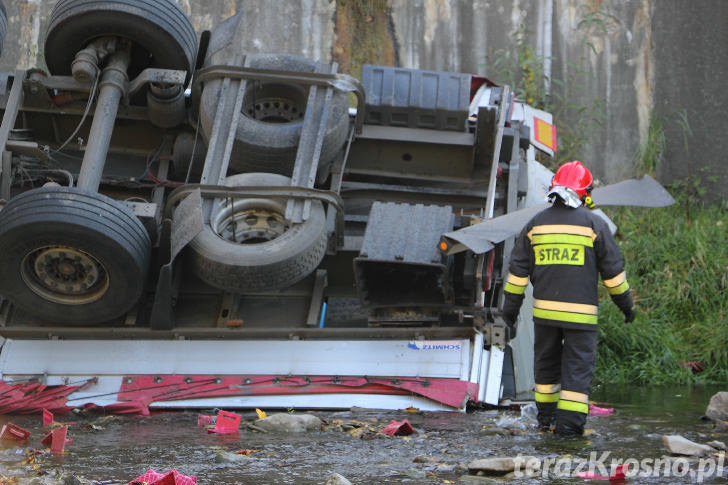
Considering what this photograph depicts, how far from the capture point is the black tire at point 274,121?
571 centimetres

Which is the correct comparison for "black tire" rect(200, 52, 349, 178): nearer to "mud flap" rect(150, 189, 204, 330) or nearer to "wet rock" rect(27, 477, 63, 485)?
"mud flap" rect(150, 189, 204, 330)

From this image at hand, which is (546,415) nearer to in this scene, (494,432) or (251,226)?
(494,432)

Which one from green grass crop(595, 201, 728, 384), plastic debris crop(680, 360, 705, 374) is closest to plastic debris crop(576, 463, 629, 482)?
green grass crop(595, 201, 728, 384)

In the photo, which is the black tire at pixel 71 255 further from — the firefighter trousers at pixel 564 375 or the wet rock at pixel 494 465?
the wet rock at pixel 494 465

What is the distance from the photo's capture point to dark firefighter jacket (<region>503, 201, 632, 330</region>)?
4262mm

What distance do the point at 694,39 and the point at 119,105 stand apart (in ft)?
19.7

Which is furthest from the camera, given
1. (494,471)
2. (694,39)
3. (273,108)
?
(694,39)

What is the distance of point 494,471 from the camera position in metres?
3.12

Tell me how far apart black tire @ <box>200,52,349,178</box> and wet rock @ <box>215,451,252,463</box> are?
2564 mm

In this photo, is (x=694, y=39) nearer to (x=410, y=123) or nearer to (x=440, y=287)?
(x=410, y=123)

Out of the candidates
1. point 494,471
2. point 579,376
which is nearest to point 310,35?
point 579,376

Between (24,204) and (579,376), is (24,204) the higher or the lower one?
the higher one

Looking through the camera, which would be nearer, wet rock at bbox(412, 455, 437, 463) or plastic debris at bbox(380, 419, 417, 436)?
wet rock at bbox(412, 455, 437, 463)

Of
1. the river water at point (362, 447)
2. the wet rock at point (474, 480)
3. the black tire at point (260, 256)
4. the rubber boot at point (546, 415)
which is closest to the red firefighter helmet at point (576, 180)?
the rubber boot at point (546, 415)
